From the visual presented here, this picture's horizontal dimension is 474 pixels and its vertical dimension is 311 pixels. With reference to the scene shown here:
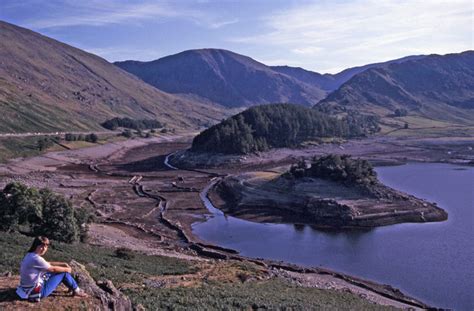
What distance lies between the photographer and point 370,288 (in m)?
54.2

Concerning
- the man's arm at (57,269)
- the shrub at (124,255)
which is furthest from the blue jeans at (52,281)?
the shrub at (124,255)

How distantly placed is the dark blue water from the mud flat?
3.45 metres

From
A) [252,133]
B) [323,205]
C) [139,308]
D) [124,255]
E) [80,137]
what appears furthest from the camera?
[80,137]

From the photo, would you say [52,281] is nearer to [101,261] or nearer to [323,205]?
[101,261]

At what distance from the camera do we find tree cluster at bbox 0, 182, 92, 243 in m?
53.4

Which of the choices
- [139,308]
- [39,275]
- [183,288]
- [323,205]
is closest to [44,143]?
[323,205]

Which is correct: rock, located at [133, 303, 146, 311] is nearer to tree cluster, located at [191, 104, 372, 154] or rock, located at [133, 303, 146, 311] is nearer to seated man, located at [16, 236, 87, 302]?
seated man, located at [16, 236, 87, 302]

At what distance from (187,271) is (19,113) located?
177 m

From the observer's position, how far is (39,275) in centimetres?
1902

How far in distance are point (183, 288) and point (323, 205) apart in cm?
6205

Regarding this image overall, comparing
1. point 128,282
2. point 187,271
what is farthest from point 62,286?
point 187,271

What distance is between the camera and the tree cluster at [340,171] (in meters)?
100

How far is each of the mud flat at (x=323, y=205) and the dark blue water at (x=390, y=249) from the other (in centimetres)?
345

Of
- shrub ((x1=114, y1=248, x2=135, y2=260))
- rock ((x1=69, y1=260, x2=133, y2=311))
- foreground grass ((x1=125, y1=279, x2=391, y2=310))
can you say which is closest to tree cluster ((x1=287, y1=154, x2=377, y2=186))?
foreground grass ((x1=125, y1=279, x2=391, y2=310))
